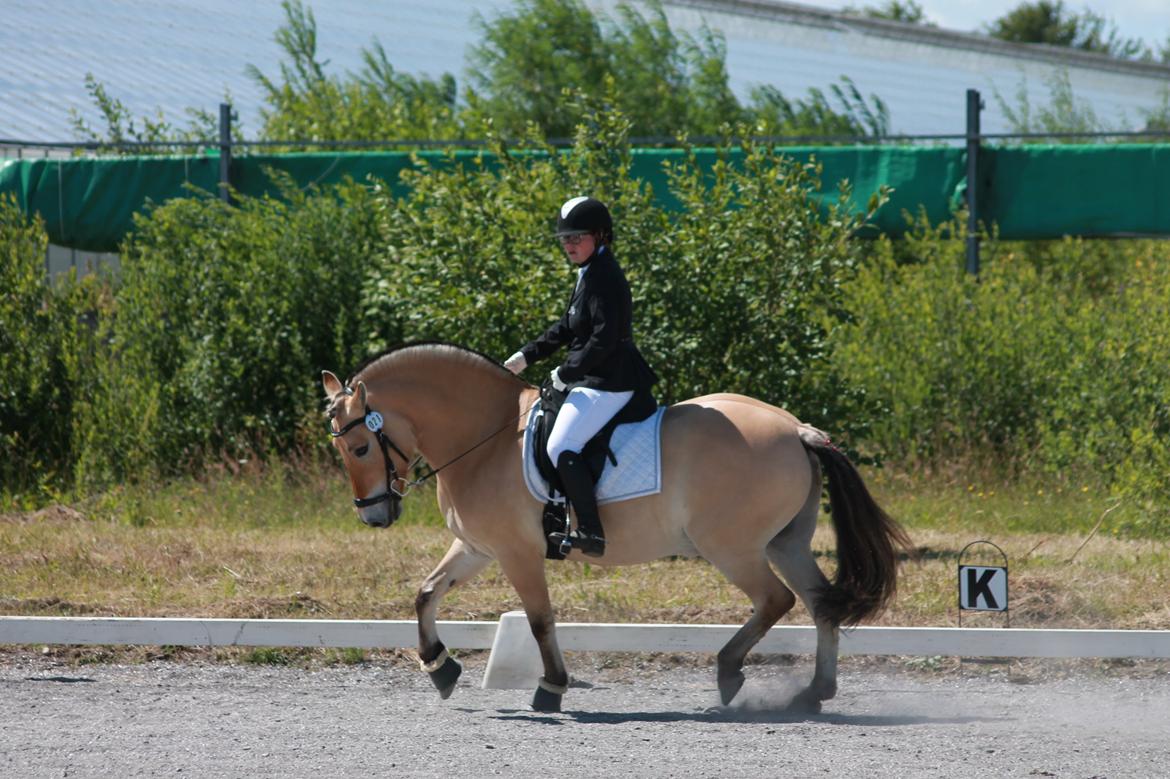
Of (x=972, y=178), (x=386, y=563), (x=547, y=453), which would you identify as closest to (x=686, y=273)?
(x=386, y=563)

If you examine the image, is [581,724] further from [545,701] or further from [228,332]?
[228,332]

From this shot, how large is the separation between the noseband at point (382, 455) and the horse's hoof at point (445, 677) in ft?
2.71

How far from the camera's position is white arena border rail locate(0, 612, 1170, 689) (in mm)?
7031

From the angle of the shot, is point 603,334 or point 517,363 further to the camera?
point 517,363

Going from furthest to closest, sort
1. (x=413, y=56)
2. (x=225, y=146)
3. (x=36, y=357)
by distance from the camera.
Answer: (x=413, y=56)
(x=225, y=146)
(x=36, y=357)

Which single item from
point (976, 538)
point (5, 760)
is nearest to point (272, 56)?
point (976, 538)

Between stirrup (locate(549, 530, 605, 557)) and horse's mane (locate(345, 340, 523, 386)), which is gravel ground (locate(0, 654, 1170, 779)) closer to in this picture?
stirrup (locate(549, 530, 605, 557))

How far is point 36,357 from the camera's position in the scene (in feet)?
41.5

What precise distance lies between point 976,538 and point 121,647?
5983 mm

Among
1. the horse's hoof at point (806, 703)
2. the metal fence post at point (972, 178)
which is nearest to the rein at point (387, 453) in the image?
the horse's hoof at point (806, 703)

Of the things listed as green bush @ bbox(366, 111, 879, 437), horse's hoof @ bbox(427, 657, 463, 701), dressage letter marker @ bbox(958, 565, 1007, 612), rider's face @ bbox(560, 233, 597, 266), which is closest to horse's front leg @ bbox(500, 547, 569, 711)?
horse's hoof @ bbox(427, 657, 463, 701)

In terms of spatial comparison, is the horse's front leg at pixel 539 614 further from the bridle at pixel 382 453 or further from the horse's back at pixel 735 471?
the horse's back at pixel 735 471

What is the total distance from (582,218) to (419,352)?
103 cm

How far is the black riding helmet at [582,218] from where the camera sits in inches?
259
